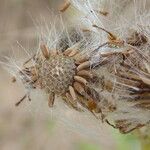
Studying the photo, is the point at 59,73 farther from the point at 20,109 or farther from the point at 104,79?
the point at 20,109

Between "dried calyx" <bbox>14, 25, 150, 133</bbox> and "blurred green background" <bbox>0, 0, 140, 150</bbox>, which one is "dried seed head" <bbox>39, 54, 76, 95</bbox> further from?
"blurred green background" <bbox>0, 0, 140, 150</bbox>

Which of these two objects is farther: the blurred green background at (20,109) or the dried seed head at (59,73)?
the blurred green background at (20,109)

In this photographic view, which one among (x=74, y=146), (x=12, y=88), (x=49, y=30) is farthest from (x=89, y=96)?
(x=12, y=88)

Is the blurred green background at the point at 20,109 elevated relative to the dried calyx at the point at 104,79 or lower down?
lower down

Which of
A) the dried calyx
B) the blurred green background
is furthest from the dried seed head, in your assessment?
the blurred green background

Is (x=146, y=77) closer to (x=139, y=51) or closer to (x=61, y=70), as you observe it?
(x=139, y=51)

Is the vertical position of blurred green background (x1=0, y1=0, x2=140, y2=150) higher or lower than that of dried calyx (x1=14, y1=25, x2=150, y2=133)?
lower

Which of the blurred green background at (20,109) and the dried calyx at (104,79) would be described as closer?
the dried calyx at (104,79)

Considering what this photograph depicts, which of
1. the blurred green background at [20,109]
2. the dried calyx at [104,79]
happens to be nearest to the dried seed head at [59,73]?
the dried calyx at [104,79]

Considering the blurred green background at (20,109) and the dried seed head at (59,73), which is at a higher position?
the dried seed head at (59,73)

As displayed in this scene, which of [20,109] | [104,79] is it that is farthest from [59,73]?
[20,109]

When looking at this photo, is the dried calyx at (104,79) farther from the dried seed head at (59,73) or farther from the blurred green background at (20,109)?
the blurred green background at (20,109)
